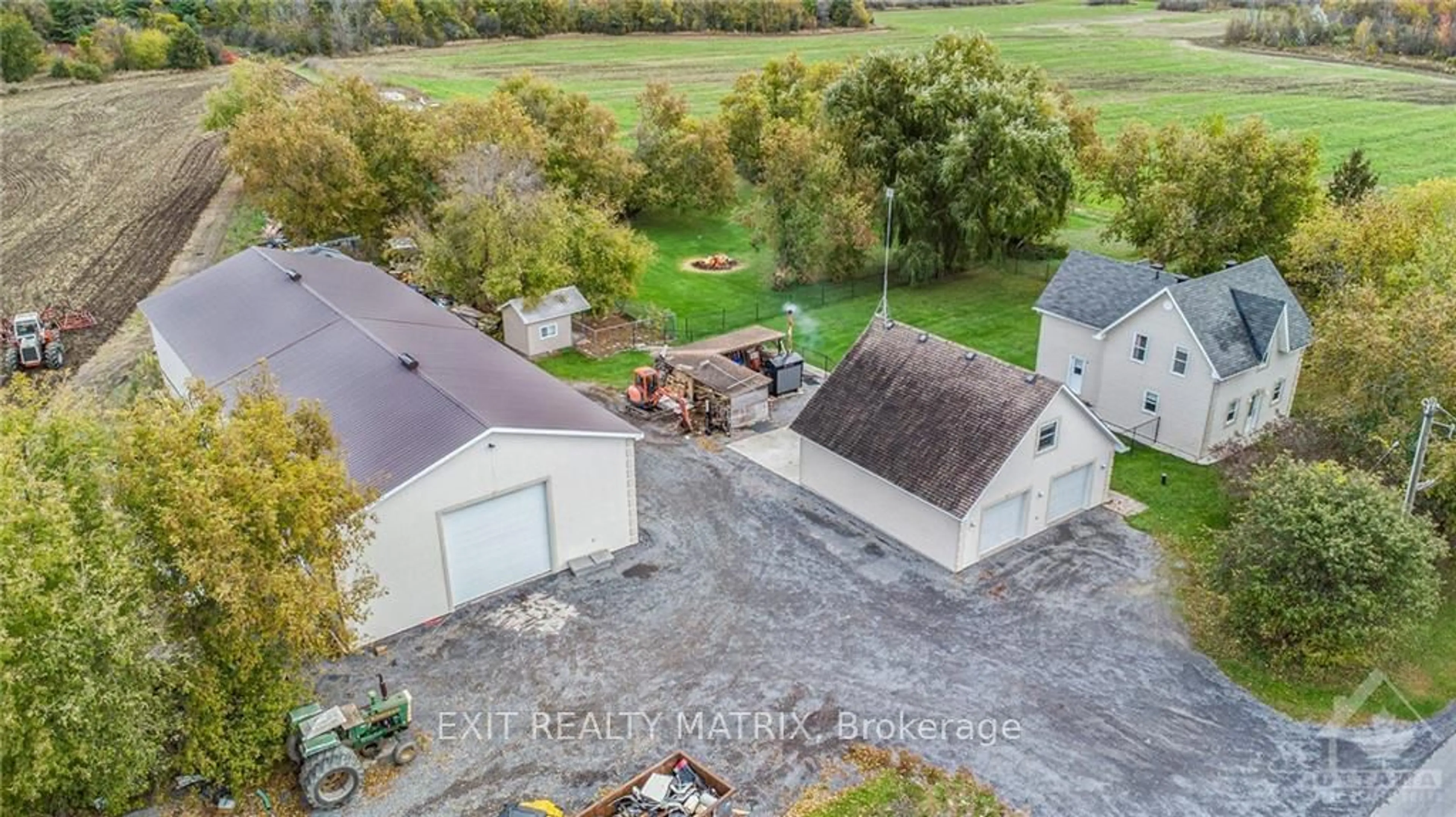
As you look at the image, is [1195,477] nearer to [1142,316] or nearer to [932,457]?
[1142,316]

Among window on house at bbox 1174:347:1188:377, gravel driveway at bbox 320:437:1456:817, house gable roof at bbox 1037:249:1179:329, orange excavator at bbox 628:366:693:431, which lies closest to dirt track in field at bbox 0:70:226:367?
orange excavator at bbox 628:366:693:431

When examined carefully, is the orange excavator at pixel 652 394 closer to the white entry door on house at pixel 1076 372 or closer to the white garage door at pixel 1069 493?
the white garage door at pixel 1069 493

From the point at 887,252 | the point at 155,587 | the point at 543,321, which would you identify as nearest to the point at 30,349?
the point at 543,321

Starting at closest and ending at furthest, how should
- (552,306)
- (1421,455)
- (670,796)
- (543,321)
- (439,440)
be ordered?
(670,796), (1421,455), (439,440), (543,321), (552,306)

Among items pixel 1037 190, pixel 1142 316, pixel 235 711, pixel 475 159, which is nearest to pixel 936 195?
pixel 1037 190

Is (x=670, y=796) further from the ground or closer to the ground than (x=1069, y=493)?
closer to the ground

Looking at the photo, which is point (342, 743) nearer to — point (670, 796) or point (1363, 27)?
point (670, 796)
